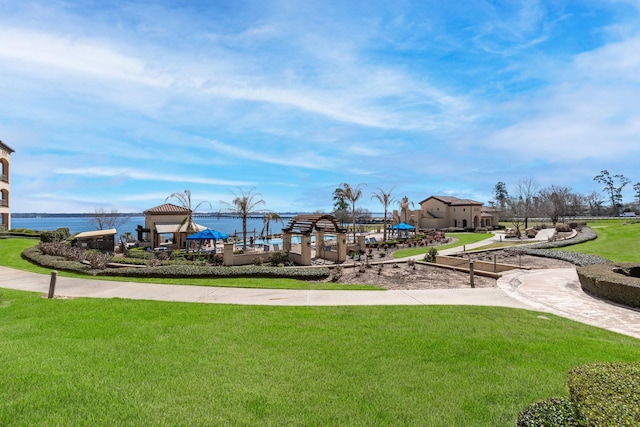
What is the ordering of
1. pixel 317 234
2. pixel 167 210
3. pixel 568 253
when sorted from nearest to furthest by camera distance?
1. pixel 568 253
2. pixel 317 234
3. pixel 167 210

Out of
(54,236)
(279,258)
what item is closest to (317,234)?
(279,258)

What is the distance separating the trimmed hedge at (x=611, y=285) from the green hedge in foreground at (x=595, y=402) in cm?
850

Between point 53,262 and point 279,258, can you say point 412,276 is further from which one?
point 53,262

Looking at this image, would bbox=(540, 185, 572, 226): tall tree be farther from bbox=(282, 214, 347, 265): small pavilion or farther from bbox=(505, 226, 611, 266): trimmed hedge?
bbox=(282, 214, 347, 265): small pavilion

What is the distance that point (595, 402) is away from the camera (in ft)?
10.5

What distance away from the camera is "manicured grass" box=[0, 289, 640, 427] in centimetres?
407

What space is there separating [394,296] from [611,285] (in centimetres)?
681

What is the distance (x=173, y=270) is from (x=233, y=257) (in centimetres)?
616

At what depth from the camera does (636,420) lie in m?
2.81

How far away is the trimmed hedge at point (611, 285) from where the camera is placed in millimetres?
10219

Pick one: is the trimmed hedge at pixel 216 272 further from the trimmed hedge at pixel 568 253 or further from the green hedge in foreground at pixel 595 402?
the trimmed hedge at pixel 568 253

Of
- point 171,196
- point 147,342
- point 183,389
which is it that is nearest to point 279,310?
point 147,342

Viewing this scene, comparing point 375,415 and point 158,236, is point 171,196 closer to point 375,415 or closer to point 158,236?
point 158,236

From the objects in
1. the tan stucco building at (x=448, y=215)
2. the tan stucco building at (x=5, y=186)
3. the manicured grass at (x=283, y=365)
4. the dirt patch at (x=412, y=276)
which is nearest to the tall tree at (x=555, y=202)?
A: the tan stucco building at (x=448, y=215)
